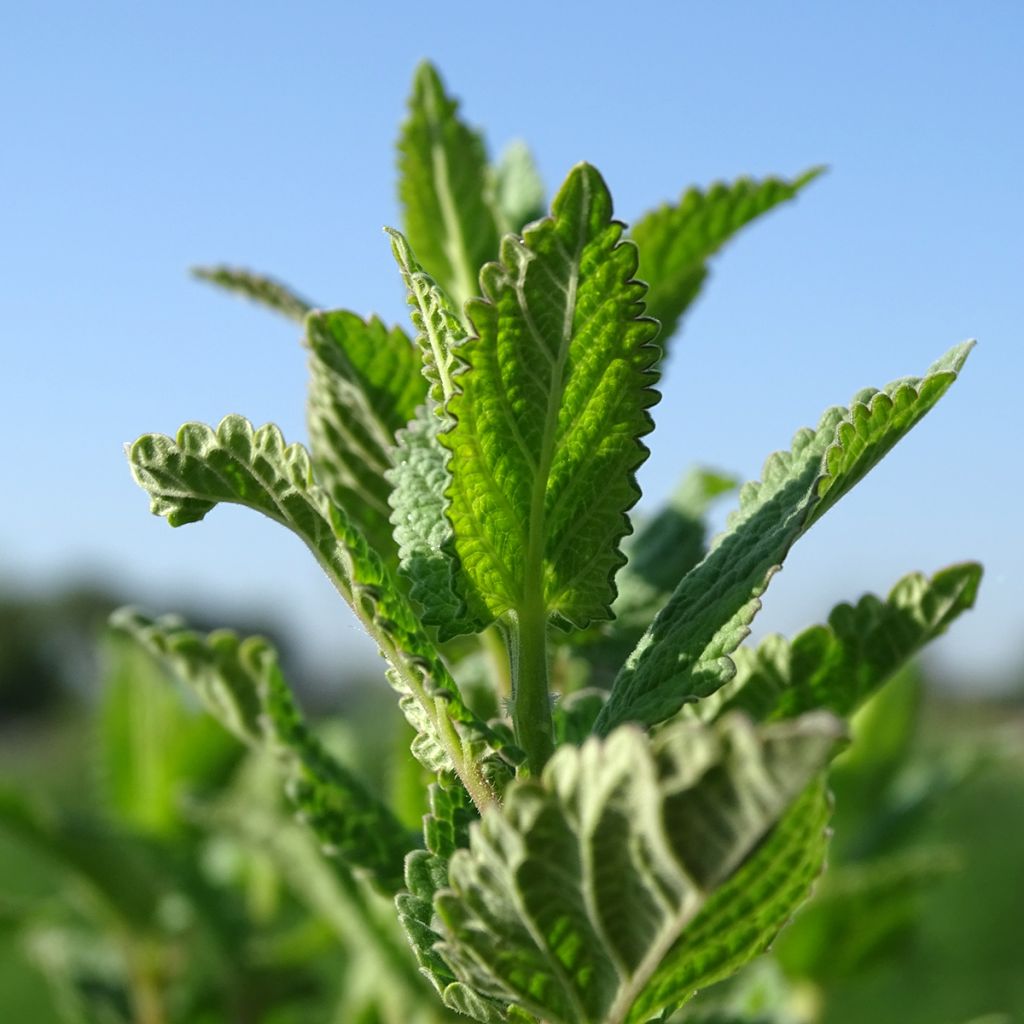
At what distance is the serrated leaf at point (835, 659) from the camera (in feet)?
3.17

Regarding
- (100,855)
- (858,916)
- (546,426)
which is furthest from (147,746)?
(546,426)

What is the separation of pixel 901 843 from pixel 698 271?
3.89 feet

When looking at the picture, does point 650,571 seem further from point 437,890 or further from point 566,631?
point 437,890

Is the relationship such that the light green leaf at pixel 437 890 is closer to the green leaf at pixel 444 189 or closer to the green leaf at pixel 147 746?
the green leaf at pixel 444 189

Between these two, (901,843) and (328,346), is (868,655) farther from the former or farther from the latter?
(901,843)

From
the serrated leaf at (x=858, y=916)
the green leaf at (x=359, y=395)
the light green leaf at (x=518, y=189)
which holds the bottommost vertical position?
the serrated leaf at (x=858, y=916)

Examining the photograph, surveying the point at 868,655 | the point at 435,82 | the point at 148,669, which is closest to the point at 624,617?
the point at 868,655

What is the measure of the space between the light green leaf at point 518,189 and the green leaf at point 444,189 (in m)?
0.07

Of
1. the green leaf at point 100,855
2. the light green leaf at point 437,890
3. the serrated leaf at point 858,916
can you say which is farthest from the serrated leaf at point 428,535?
the green leaf at point 100,855

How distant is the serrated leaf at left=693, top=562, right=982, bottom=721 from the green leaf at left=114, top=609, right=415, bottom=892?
10.2 inches

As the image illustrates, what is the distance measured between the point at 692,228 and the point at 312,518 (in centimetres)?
64

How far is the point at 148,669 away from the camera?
238cm

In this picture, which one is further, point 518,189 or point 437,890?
point 518,189

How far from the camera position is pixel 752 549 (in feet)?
2.56
